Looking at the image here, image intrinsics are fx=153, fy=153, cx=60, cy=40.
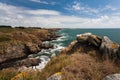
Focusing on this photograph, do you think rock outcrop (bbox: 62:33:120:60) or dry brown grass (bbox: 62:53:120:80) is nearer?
dry brown grass (bbox: 62:53:120:80)

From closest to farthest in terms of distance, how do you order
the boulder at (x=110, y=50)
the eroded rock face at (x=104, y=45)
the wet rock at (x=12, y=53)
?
the boulder at (x=110, y=50) → the eroded rock face at (x=104, y=45) → the wet rock at (x=12, y=53)

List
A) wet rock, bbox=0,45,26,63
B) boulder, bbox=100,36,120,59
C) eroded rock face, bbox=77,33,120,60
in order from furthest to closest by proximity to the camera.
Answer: wet rock, bbox=0,45,26,63
eroded rock face, bbox=77,33,120,60
boulder, bbox=100,36,120,59

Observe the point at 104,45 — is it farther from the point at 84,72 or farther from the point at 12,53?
the point at 12,53

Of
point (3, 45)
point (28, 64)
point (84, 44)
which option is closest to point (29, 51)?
point (3, 45)

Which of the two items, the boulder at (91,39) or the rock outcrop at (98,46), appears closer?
the rock outcrop at (98,46)

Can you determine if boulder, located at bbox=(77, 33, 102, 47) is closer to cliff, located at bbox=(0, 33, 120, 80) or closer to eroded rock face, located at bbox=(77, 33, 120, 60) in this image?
eroded rock face, located at bbox=(77, 33, 120, 60)

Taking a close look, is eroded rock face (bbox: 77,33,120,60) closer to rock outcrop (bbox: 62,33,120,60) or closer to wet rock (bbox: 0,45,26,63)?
rock outcrop (bbox: 62,33,120,60)

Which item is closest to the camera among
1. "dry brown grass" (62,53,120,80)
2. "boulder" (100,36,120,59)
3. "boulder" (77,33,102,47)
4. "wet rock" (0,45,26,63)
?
"dry brown grass" (62,53,120,80)

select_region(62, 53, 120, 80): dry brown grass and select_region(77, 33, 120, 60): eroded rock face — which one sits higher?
select_region(77, 33, 120, 60): eroded rock face

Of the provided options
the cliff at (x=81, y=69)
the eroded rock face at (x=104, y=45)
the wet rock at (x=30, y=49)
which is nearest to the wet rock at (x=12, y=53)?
the wet rock at (x=30, y=49)

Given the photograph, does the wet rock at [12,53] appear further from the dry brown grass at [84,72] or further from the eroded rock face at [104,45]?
the dry brown grass at [84,72]

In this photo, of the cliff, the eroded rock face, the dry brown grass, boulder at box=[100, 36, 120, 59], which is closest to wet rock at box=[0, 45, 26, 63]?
the eroded rock face

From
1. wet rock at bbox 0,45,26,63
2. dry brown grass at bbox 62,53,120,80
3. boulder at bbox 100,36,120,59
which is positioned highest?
boulder at bbox 100,36,120,59

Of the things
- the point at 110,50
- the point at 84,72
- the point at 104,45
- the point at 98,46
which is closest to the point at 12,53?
the point at 98,46
